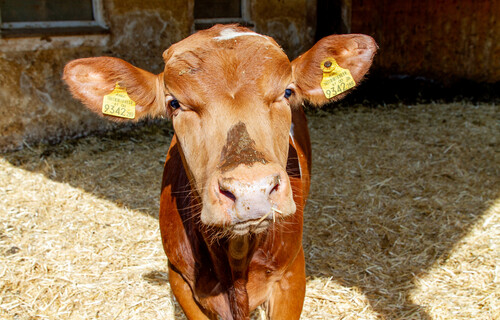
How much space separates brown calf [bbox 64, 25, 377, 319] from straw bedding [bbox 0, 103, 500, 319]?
2.97ft

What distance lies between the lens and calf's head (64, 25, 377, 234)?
62.2 inches

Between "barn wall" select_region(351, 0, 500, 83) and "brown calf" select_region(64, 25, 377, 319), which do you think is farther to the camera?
"barn wall" select_region(351, 0, 500, 83)

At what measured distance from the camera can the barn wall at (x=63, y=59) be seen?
5.81 meters

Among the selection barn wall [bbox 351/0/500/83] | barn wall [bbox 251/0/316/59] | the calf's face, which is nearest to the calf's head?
the calf's face

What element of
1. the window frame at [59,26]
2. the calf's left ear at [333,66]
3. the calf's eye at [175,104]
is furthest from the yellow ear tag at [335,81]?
the window frame at [59,26]

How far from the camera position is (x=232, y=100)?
1.83 m

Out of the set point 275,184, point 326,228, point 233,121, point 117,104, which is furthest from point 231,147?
point 326,228

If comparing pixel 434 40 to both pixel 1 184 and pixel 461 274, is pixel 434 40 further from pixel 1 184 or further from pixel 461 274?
pixel 1 184

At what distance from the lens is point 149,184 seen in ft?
16.6

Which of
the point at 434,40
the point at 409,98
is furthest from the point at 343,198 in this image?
the point at 434,40

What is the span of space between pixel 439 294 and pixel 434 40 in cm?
675

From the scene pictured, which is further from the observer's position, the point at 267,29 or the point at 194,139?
the point at 267,29

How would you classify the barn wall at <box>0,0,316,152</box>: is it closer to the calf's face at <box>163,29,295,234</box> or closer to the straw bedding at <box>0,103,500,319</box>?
the straw bedding at <box>0,103,500,319</box>

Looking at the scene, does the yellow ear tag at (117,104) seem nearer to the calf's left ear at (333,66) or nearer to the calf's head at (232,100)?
the calf's head at (232,100)
